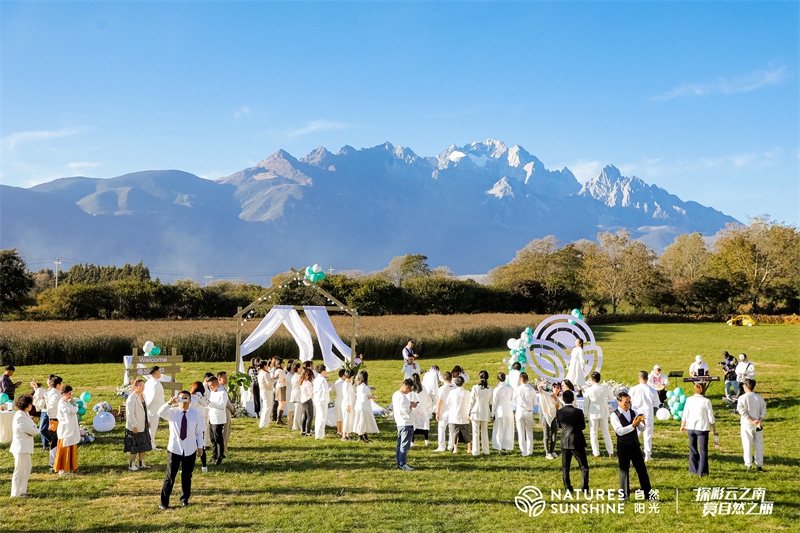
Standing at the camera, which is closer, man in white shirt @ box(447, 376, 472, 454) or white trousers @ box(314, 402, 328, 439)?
man in white shirt @ box(447, 376, 472, 454)

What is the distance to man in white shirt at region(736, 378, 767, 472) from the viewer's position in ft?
33.1

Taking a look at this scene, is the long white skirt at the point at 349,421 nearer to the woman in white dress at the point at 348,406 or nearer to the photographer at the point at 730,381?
the woman in white dress at the point at 348,406

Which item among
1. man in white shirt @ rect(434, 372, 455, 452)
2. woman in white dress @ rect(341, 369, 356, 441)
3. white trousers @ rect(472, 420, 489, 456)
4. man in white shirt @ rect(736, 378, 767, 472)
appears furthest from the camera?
woman in white dress @ rect(341, 369, 356, 441)

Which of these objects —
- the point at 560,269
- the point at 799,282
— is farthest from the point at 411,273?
the point at 799,282

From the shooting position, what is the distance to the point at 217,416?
427 inches

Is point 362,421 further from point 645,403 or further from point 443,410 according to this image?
point 645,403

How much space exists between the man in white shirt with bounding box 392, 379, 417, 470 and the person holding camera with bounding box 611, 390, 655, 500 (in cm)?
352

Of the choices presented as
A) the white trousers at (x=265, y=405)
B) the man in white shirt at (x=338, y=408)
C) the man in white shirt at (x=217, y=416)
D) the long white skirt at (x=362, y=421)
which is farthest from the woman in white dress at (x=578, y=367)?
the man in white shirt at (x=217, y=416)

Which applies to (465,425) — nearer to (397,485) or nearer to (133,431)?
(397,485)

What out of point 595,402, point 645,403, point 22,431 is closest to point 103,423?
point 22,431

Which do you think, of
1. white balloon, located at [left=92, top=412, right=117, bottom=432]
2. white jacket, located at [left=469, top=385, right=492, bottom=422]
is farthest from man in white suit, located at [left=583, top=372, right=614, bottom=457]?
white balloon, located at [left=92, top=412, right=117, bottom=432]

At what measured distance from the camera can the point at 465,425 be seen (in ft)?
40.0

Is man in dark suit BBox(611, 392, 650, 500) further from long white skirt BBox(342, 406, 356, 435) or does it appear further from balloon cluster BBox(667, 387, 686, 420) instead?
balloon cluster BBox(667, 387, 686, 420)

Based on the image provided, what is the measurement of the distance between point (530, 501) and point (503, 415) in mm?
3011
